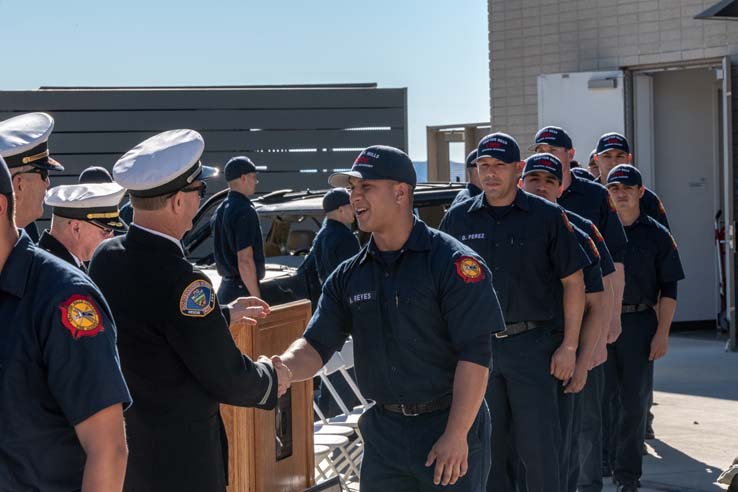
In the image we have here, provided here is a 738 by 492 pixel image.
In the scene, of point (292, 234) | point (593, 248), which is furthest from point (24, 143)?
point (292, 234)

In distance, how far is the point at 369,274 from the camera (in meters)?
4.24

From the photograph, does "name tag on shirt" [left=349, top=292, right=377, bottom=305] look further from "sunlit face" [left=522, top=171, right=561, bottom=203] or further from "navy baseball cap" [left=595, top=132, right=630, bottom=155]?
"navy baseball cap" [left=595, top=132, right=630, bottom=155]

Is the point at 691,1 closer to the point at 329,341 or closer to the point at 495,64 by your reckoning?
the point at 495,64

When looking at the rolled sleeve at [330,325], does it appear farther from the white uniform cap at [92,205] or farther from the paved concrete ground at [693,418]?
the paved concrete ground at [693,418]

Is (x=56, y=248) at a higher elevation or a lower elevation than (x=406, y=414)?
higher

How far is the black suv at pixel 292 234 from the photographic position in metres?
9.41

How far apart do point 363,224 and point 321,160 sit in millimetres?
15437

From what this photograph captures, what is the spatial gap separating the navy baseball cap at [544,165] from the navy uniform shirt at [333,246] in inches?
103

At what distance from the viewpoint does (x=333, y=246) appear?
8.73m

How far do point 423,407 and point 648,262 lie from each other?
3.62 meters

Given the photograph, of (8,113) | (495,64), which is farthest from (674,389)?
(8,113)

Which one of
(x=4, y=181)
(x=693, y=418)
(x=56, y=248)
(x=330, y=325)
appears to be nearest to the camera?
(x=4, y=181)

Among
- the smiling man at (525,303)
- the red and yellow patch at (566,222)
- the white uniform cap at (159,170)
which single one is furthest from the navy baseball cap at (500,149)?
the white uniform cap at (159,170)

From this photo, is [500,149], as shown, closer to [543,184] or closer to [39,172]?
[543,184]
